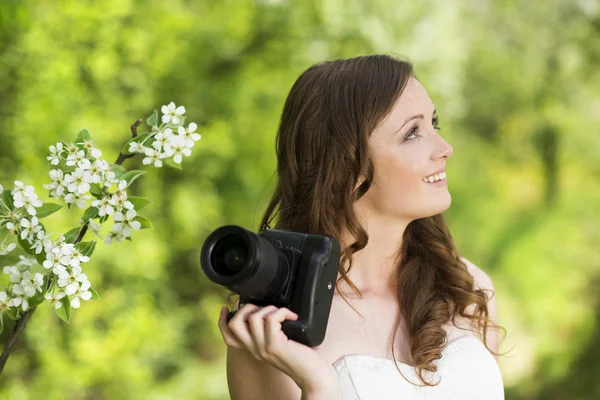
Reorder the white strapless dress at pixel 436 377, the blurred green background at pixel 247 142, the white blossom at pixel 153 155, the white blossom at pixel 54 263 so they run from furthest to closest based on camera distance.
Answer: the blurred green background at pixel 247 142 < the white strapless dress at pixel 436 377 < the white blossom at pixel 153 155 < the white blossom at pixel 54 263

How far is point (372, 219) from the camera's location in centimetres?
151

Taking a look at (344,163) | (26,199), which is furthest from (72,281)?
(344,163)

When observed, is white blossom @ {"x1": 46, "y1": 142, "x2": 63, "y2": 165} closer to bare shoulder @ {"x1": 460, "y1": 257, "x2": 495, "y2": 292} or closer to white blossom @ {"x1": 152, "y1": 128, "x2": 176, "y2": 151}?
white blossom @ {"x1": 152, "y1": 128, "x2": 176, "y2": 151}

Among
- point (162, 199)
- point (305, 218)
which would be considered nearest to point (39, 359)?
point (162, 199)

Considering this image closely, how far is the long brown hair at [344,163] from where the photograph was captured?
1.46 metres

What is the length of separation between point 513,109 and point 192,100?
200 centimetres

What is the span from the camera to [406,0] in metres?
3.62

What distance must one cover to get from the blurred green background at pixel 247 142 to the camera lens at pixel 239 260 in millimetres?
1736

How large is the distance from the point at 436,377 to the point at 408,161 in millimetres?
432

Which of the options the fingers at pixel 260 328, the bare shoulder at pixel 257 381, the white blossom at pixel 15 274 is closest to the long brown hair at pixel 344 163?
the bare shoulder at pixel 257 381

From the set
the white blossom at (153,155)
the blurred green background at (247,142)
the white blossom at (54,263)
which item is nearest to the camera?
the white blossom at (54,263)

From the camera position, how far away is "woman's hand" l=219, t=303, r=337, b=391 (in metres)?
1.12

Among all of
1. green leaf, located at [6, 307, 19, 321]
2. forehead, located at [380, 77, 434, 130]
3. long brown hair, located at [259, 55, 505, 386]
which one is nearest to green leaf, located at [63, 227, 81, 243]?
green leaf, located at [6, 307, 19, 321]

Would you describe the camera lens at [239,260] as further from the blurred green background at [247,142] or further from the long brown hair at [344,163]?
the blurred green background at [247,142]
